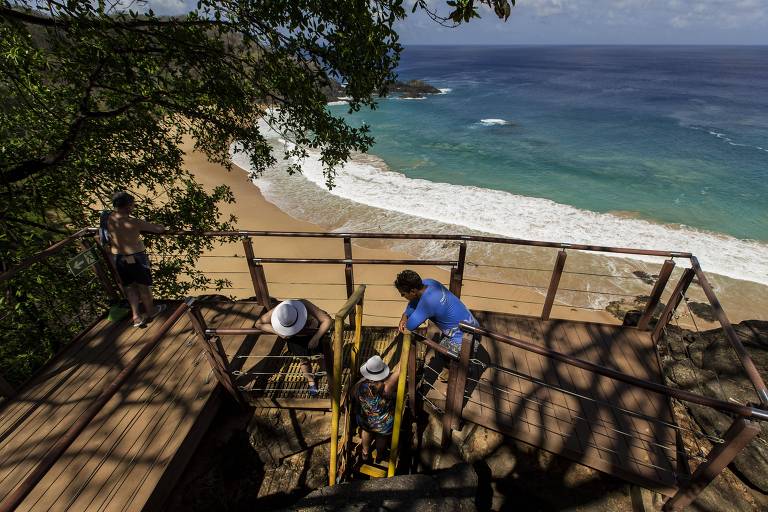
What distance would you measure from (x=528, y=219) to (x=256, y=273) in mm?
15351

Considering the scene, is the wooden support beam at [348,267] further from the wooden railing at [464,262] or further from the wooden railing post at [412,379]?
the wooden railing post at [412,379]

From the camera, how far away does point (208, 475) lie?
4.27 m

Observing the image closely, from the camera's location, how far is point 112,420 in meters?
4.21

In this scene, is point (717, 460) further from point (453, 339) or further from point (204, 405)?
point (204, 405)

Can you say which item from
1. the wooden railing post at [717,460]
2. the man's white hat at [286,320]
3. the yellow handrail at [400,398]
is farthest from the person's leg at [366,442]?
the wooden railing post at [717,460]

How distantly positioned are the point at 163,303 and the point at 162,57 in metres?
3.78

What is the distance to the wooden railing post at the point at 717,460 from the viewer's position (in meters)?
2.93

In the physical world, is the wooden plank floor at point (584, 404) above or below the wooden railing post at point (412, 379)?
below

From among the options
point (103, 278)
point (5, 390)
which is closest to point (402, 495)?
point (5, 390)

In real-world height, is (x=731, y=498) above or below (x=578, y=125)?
above

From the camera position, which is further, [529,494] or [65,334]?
[65,334]

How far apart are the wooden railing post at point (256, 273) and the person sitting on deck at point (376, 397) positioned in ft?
7.88

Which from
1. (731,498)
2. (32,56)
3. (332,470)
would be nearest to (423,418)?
(332,470)

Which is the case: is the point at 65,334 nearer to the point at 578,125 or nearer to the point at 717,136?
the point at 578,125
